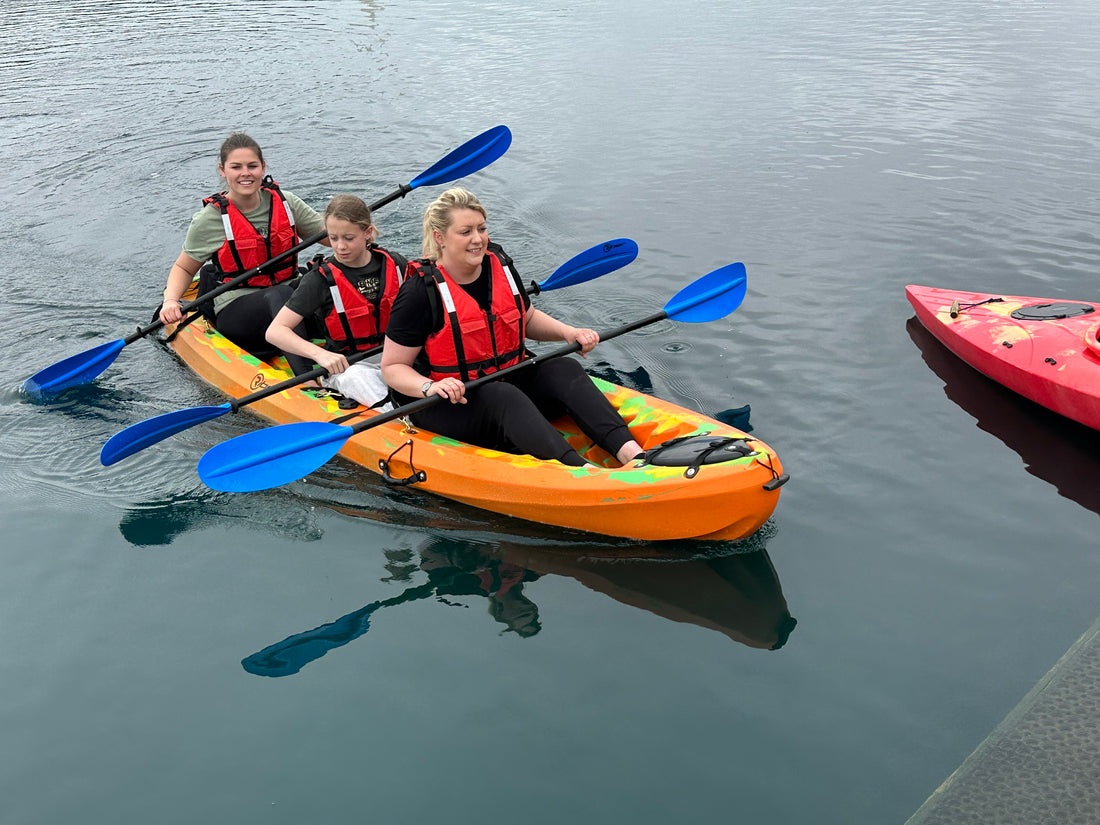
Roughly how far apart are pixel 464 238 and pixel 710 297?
52.3 inches

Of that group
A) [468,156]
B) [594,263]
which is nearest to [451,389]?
[594,263]

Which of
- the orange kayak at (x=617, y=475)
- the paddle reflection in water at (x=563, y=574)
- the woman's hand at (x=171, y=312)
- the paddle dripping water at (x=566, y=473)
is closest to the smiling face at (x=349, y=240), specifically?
the orange kayak at (x=617, y=475)

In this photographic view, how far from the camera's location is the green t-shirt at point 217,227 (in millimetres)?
5555

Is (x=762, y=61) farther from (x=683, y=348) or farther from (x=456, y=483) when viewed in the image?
(x=456, y=483)

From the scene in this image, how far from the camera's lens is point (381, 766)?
313 centimetres

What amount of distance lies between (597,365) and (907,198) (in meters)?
3.65

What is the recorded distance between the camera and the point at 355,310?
486cm

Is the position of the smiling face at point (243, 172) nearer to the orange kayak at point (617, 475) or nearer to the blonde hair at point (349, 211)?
the blonde hair at point (349, 211)

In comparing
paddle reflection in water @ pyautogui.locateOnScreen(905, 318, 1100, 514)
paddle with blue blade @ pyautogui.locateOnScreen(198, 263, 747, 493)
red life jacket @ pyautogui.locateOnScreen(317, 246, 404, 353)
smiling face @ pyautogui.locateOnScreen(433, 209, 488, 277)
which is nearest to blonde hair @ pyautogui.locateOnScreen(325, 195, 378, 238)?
red life jacket @ pyautogui.locateOnScreen(317, 246, 404, 353)

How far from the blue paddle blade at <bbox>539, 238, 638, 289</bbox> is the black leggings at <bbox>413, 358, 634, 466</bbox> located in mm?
1027

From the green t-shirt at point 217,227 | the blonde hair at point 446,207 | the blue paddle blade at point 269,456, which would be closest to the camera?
the blonde hair at point 446,207

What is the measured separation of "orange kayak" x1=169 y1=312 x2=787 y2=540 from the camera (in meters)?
3.78

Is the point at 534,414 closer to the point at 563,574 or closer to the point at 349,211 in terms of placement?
the point at 563,574

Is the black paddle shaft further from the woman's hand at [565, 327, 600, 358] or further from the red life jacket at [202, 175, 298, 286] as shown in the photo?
the red life jacket at [202, 175, 298, 286]
